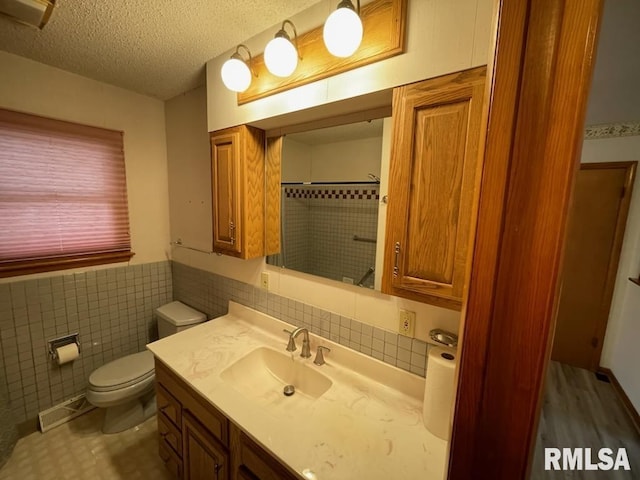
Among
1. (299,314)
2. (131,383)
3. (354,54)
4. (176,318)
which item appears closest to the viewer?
(354,54)

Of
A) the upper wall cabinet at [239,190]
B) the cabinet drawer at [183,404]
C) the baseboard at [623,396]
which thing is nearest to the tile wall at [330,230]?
the upper wall cabinet at [239,190]

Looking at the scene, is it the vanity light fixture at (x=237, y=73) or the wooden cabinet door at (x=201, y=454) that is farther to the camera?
the vanity light fixture at (x=237, y=73)

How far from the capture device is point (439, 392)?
848 millimetres

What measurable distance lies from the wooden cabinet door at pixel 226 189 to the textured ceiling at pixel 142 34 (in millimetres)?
443

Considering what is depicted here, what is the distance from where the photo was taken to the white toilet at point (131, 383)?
160cm

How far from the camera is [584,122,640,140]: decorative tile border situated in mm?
2148

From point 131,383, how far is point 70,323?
0.63 meters

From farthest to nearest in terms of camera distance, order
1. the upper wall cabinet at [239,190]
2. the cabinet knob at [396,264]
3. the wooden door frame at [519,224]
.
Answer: the upper wall cabinet at [239,190] → the cabinet knob at [396,264] → the wooden door frame at [519,224]

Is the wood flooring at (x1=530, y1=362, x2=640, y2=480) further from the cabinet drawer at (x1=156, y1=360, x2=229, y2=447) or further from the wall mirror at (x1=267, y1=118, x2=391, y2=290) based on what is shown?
the cabinet drawer at (x1=156, y1=360, x2=229, y2=447)

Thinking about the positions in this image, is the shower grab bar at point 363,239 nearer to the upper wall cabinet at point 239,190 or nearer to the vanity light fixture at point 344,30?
the upper wall cabinet at point 239,190

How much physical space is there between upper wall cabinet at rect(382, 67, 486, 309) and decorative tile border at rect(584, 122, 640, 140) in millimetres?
2494

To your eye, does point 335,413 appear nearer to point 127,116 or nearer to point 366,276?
point 366,276

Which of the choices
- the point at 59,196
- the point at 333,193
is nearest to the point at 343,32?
the point at 333,193

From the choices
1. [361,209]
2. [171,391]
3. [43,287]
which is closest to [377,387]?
[361,209]
